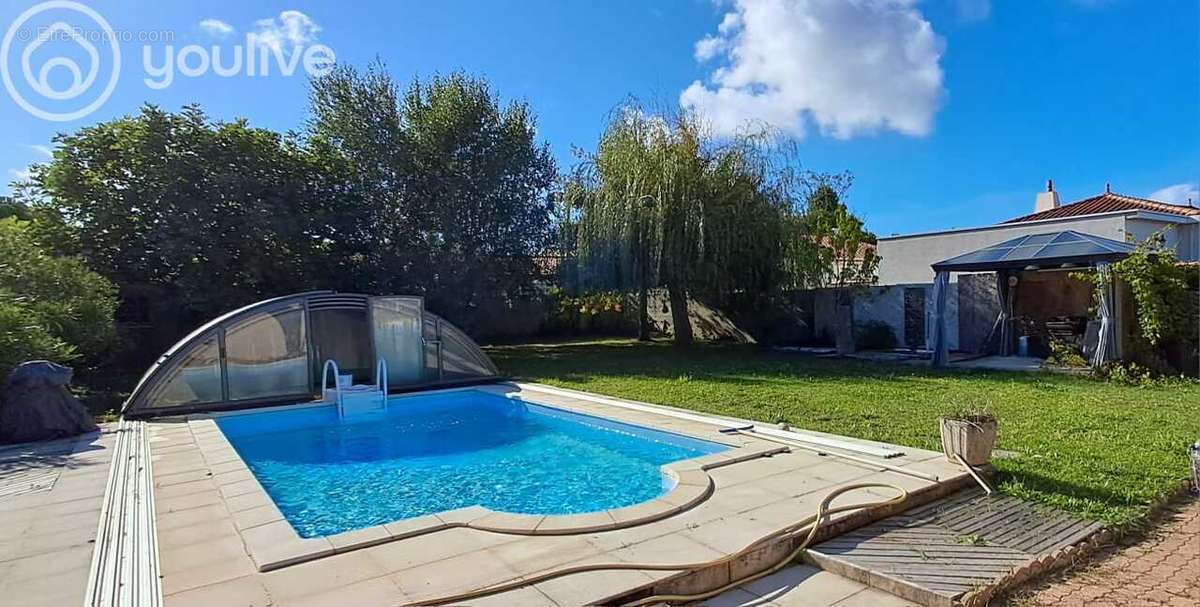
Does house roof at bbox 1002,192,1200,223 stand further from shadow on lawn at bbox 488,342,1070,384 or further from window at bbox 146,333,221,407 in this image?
window at bbox 146,333,221,407

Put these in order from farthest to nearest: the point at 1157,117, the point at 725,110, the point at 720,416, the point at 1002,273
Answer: the point at 725,110 < the point at 1002,273 < the point at 1157,117 < the point at 720,416

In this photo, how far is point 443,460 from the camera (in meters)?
7.60

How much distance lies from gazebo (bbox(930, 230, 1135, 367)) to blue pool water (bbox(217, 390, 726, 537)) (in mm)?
8952

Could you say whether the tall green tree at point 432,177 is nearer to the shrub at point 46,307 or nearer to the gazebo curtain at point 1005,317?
the shrub at point 46,307

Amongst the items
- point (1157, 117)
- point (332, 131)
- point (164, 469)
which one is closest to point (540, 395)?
point (164, 469)

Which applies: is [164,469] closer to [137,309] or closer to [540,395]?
[540,395]

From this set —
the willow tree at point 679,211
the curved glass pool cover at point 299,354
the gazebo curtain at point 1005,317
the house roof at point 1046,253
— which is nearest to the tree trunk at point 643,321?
the willow tree at point 679,211

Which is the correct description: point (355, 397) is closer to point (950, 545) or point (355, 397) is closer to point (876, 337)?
point (950, 545)

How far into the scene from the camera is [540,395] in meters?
10.5

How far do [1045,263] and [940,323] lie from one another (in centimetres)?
223

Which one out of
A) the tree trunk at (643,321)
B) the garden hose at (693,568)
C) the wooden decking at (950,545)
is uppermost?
the tree trunk at (643,321)

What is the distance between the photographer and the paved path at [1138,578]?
127 inches

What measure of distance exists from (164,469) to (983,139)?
690 inches

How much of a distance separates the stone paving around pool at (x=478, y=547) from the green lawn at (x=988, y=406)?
3.08 feet
